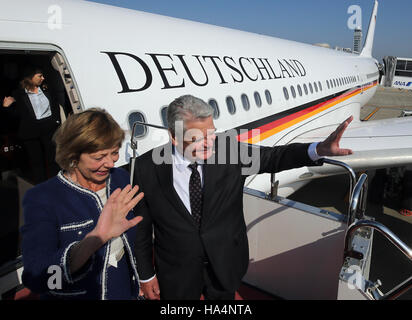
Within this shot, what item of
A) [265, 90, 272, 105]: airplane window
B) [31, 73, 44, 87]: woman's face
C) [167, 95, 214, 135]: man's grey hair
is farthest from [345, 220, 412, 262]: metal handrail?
[265, 90, 272, 105]: airplane window

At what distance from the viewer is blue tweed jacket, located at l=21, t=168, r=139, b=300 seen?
1399mm

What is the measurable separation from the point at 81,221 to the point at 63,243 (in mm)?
132

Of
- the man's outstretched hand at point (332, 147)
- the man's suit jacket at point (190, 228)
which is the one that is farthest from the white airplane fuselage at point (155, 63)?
the man's outstretched hand at point (332, 147)

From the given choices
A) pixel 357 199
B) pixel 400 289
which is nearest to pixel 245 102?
pixel 357 199

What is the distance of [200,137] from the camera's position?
188cm

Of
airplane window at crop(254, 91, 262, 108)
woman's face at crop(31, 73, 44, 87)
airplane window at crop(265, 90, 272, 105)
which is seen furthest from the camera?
airplane window at crop(265, 90, 272, 105)

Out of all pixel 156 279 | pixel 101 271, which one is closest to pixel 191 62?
pixel 156 279

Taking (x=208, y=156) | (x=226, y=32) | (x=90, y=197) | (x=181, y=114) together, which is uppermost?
(x=226, y=32)

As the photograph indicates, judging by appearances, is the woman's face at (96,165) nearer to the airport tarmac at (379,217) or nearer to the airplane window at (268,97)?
the airport tarmac at (379,217)

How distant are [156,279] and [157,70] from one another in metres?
2.40

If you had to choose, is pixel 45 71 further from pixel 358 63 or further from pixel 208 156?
pixel 358 63

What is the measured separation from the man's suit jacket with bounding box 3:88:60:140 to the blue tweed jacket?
271 centimetres

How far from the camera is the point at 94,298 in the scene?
1.67 metres

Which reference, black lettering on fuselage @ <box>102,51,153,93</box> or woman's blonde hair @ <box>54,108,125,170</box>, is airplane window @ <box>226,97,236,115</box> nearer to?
black lettering on fuselage @ <box>102,51,153,93</box>
